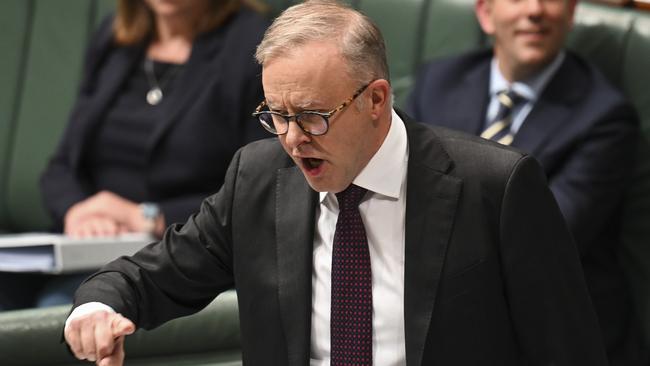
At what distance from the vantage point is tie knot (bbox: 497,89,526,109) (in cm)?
269

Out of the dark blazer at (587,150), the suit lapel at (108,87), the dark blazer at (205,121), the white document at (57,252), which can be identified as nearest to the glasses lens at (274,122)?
the dark blazer at (587,150)

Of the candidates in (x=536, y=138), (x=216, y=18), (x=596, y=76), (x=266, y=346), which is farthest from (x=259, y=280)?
(x=216, y=18)

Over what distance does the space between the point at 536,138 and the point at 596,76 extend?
0.70 feet

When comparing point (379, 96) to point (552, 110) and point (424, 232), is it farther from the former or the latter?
point (552, 110)

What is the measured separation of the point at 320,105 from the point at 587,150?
42.2 inches

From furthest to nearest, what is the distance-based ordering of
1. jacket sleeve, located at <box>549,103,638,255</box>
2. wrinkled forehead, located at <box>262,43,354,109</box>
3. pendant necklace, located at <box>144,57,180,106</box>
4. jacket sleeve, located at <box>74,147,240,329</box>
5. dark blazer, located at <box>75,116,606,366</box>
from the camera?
pendant necklace, located at <box>144,57,180,106</box> → jacket sleeve, located at <box>549,103,638,255</box> → jacket sleeve, located at <box>74,147,240,329</box> → dark blazer, located at <box>75,116,606,366</box> → wrinkled forehead, located at <box>262,43,354,109</box>

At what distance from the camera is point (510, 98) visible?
106 inches

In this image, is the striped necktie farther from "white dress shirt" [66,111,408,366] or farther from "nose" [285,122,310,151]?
"nose" [285,122,310,151]

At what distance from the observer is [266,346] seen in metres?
1.85

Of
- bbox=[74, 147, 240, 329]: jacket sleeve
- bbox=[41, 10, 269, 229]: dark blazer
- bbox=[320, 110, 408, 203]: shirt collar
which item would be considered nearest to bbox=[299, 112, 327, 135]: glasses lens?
bbox=[320, 110, 408, 203]: shirt collar

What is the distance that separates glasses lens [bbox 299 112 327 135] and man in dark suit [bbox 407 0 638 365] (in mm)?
986

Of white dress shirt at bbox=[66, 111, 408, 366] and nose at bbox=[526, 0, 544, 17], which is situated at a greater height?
nose at bbox=[526, 0, 544, 17]

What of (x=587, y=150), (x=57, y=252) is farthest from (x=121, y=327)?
(x=587, y=150)

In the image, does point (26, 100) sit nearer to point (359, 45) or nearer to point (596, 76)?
point (596, 76)
